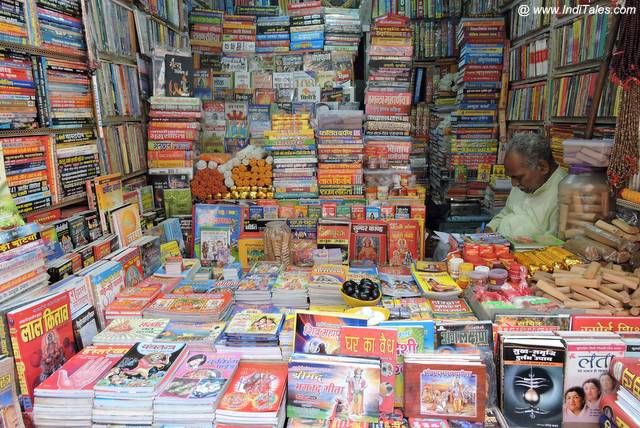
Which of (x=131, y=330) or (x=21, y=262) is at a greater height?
(x=21, y=262)

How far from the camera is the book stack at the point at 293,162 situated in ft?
11.1

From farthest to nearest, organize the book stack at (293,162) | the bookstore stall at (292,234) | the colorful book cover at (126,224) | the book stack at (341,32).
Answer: the book stack at (341,32)
the book stack at (293,162)
the colorful book cover at (126,224)
the bookstore stall at (292,234)

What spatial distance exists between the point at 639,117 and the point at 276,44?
10.6 feet

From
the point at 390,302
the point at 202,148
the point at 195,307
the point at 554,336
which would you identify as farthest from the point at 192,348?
the point at 202,148

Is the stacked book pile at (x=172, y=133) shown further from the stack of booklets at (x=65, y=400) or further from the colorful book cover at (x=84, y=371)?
the stack of booklets at (x=65, y=400)

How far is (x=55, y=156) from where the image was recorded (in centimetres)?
234

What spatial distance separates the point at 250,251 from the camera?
10.5 ft

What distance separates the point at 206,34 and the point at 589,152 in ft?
11.9

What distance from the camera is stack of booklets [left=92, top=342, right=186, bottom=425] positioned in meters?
1.55

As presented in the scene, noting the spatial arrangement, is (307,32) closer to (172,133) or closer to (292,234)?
(172,133)

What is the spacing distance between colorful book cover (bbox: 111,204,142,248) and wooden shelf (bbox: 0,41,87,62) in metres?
0.93

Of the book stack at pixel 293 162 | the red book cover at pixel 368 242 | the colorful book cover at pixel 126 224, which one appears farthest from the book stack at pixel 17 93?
the red book cover at pixel 368 242

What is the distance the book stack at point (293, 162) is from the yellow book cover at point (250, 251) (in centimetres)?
42

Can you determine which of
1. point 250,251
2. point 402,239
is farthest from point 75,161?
point 402,239
